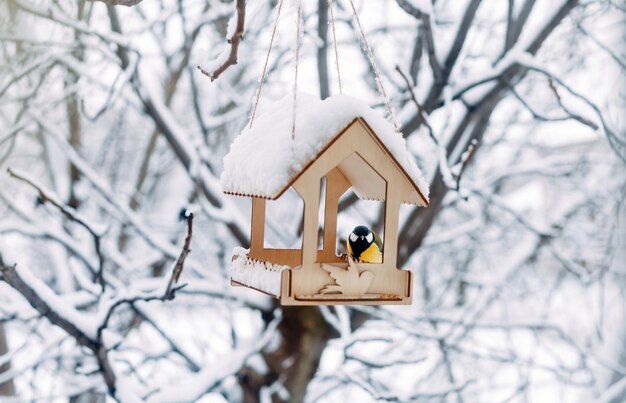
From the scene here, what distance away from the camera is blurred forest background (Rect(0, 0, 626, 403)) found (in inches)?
82.5

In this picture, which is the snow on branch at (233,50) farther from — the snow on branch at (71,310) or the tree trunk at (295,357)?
the tree trunk at (295,357)

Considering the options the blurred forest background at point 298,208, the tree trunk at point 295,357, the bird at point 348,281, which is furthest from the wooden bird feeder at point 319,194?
the tree trunk at point 295,357

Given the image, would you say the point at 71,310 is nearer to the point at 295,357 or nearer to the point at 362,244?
the point at 362,244

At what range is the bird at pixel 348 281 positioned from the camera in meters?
0.93

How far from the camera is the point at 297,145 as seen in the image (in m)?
0.91

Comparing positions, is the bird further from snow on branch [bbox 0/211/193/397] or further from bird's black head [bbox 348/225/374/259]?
snow on branch [bbox 0/211/193/397]

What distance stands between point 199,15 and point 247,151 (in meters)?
1.65

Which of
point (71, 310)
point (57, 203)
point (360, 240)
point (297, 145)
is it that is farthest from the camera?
point (71, 310)

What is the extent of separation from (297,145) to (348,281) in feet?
0.64

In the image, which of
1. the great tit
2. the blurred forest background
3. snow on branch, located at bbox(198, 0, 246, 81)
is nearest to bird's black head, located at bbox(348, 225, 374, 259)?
the great tit

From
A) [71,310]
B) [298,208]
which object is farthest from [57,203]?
[298,208]

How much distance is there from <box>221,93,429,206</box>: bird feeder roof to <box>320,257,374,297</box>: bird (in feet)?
0.46

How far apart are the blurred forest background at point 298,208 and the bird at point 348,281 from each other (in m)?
0.95

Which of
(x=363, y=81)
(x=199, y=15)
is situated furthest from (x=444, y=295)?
(x=199, y=15)
